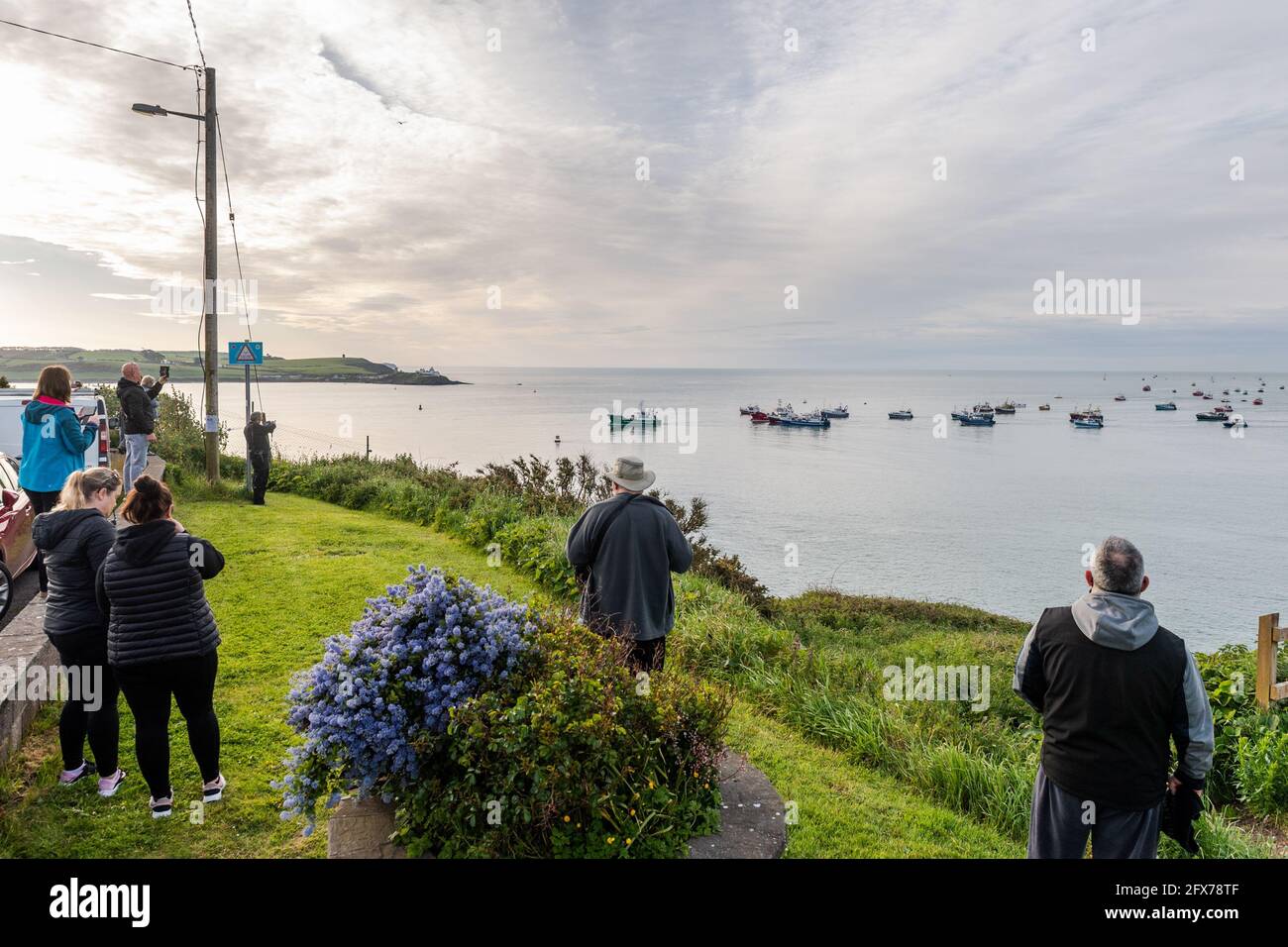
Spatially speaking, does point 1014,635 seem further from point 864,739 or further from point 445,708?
point 445,708

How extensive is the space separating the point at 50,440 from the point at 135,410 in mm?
3806

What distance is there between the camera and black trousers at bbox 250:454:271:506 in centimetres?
1544

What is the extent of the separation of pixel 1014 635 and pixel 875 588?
12.4 metres

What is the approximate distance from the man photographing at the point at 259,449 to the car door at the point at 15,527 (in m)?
6.24

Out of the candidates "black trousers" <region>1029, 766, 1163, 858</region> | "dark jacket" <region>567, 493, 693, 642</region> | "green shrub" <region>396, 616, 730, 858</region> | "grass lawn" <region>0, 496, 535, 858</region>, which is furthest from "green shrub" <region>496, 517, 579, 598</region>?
"black trousers" <region>1029, 766, 1163, 858</region>

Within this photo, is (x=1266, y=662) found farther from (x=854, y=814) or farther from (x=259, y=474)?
(x=259, y=474)

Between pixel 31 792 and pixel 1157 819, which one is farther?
pixel 31 792

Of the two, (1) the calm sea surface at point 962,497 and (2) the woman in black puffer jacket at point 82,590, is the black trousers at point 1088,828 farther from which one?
(1) the calm sea surface at point 962,497

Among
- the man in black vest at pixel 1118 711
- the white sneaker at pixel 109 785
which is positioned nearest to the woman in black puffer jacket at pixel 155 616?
the white sneaker at pixel 109 785

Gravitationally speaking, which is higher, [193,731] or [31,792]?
[193,731]

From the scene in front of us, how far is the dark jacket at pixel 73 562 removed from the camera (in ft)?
15.0

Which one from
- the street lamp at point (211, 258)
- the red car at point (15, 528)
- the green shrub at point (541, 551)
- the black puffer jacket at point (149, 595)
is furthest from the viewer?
the street lamp at point (211, 258)
